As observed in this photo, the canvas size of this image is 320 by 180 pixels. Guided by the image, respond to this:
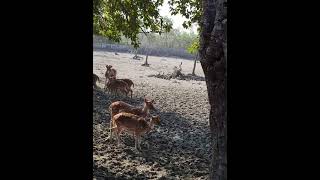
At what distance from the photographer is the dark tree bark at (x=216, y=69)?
6.83 ft

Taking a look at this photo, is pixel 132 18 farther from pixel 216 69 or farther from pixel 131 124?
pixel 216 69

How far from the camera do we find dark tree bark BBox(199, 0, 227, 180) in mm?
2082

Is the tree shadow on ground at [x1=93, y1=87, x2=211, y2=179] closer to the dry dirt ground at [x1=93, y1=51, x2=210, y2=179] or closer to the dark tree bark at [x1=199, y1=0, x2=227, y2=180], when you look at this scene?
the dry dirt ground at [x1=93, y1=51, x2=210, y2=179]

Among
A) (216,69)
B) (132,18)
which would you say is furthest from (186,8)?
(216,69)

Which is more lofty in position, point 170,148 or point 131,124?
point 131,124

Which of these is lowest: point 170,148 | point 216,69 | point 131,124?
point 170,148

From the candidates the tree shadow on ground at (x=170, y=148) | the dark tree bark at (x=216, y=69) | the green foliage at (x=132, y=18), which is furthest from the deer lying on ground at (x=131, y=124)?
the dark tree bark at (x=216, y=69)

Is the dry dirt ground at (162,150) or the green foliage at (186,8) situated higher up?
the green foliage at (186,8)

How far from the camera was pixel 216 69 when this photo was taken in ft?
7.16

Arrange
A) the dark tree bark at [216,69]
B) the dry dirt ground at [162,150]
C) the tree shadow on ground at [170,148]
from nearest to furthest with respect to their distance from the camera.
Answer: the dark tree bark at [216,69] < the dry dirt ground at [162,150] < the tree shadow on ground at [170,148]

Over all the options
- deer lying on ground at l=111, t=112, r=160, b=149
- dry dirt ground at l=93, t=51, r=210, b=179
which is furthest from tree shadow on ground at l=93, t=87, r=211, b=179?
deer lying on ground at l=111, t=112, r=160, b=149

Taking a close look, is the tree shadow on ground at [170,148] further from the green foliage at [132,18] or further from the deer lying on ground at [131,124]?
the green foliage at [132,18]
